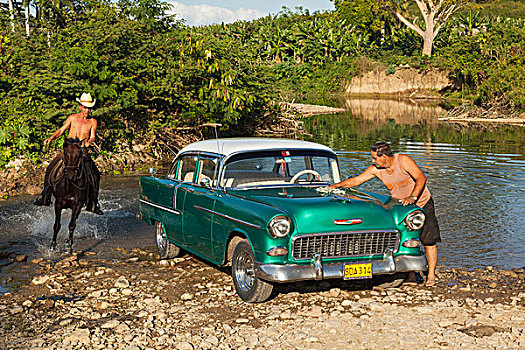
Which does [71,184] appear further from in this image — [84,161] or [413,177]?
[413,177]

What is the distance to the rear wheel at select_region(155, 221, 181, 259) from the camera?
32.3 feet

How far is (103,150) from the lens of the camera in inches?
813

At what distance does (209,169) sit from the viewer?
8898 millimetres

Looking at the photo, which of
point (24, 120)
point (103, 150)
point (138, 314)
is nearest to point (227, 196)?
point (138, 314)

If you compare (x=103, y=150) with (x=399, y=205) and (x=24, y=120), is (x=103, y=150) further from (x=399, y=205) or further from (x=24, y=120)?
(x=399, y=205)

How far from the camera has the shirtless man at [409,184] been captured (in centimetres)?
828

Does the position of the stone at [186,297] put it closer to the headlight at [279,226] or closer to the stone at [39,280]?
the headlight at [279,226]

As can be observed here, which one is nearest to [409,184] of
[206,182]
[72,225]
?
[206,182]

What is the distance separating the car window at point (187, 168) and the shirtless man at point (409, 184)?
7.14 ft

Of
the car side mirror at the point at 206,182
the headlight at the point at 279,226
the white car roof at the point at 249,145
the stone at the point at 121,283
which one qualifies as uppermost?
the white car roof at the point at 249,145

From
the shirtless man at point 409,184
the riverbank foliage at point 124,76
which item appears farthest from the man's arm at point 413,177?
the riverbank foliage at point 124,76

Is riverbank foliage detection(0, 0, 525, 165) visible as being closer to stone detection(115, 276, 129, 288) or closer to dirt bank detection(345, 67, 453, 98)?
stone detection(115, 276, 129, 288)

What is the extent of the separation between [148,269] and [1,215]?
228 inches

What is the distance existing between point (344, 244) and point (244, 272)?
1.26 m
